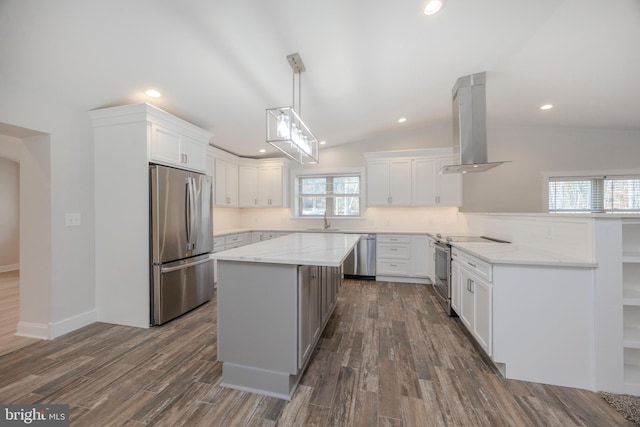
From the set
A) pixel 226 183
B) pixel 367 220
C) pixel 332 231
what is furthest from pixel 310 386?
pixel 226 183

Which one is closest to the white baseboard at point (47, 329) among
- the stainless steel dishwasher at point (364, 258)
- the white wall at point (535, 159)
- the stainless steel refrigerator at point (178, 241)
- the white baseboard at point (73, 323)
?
the white baseboard at point (73, 323)

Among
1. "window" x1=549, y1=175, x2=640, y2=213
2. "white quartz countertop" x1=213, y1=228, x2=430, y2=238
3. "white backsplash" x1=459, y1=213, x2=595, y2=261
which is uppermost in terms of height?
"window" x1=549, y1=175, x2=640, y2=213

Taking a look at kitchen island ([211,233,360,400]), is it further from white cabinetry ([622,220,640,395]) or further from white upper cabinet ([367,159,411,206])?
white upper cabinet ([367,159,411,206])

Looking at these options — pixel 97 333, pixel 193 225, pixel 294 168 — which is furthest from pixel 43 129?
pixel 294 168

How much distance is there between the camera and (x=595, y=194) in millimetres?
4117

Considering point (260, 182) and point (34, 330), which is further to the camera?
point (260, 182)

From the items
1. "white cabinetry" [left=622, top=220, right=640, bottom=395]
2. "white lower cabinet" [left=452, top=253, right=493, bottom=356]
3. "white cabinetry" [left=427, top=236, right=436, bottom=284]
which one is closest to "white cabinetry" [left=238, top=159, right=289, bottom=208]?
"white cabinetry" [left=427, top=236, right=436, bottom=284]

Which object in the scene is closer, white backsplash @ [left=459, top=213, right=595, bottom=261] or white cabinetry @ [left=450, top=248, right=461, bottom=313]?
white backsplash @ [left=459, top=213, right=595, bottom=261]

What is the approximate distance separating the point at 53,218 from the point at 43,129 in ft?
2.80

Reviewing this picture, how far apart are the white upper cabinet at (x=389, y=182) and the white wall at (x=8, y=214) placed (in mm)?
7649

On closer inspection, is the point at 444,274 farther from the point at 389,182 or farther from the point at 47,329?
the point at 47,329

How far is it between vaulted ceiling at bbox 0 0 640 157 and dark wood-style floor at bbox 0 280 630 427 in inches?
Answer: 95.1

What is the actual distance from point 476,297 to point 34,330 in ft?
13.9

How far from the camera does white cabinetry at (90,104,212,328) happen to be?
8.27 ft
